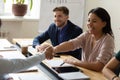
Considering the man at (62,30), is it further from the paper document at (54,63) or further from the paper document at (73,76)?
the paper document at (73,76)

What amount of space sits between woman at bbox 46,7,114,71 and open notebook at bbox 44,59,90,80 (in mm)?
120

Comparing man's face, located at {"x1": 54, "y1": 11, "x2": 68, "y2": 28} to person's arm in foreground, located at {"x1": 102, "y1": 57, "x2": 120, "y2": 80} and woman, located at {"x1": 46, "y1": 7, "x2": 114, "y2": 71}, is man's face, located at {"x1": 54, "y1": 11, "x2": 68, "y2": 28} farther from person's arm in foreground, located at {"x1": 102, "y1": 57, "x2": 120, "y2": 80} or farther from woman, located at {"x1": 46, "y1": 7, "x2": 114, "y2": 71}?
person's arm in foreground, located at {"x1": 102, "y1": 57, "x2": 120, "y2": 80}

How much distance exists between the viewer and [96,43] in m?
2.41

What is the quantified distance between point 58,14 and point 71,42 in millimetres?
571

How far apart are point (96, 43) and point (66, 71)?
0.56 meters

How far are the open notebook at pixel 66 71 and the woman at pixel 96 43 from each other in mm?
120

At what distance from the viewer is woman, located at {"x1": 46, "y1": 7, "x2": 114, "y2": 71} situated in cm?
222

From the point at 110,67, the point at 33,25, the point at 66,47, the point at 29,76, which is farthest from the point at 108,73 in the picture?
the point at 33,25

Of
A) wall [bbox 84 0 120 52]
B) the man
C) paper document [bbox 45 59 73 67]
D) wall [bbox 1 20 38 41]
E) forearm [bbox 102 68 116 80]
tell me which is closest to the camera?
forearm [bbox 102 68 116 80]

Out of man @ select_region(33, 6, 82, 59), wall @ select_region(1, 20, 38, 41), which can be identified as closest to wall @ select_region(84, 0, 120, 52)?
man @ select_region(33, 6, 82, 59)

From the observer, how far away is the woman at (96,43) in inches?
87.4

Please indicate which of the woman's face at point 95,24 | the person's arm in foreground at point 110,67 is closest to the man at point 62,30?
the woman's face at point 95,24

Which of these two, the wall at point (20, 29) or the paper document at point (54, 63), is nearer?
the paper document at point (54, 63)

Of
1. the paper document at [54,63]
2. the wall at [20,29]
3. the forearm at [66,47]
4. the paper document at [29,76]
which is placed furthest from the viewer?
the wall at [20,29]
